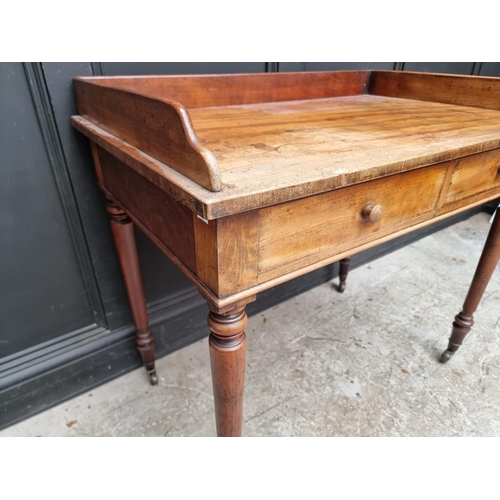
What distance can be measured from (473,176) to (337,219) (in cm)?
39

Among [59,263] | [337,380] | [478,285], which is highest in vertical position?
[59,263]

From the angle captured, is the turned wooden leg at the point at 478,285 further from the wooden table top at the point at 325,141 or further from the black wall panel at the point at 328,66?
the black wall panel at the point at 328,66

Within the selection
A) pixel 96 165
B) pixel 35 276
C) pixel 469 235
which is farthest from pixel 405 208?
pixel 469 235

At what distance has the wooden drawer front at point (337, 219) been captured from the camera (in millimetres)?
542

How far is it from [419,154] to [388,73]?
74 centimetres

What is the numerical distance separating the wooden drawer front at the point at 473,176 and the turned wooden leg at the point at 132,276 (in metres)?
0.74

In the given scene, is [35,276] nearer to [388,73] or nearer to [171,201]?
[171,201]

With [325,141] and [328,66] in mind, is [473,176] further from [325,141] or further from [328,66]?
[328,66]

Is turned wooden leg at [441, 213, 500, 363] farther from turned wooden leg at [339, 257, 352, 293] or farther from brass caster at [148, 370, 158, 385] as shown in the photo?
brass caster at [148, 370, 158, 385]

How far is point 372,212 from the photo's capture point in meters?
0.62

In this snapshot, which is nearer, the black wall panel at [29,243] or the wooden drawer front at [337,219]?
the wooden drawer front at [337,219]

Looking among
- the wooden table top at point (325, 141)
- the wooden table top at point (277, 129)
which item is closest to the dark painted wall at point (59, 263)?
the wooden table top at point (277, 129)

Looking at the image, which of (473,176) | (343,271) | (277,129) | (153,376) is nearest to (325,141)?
(277,129)

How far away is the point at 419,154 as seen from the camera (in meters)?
0.61
